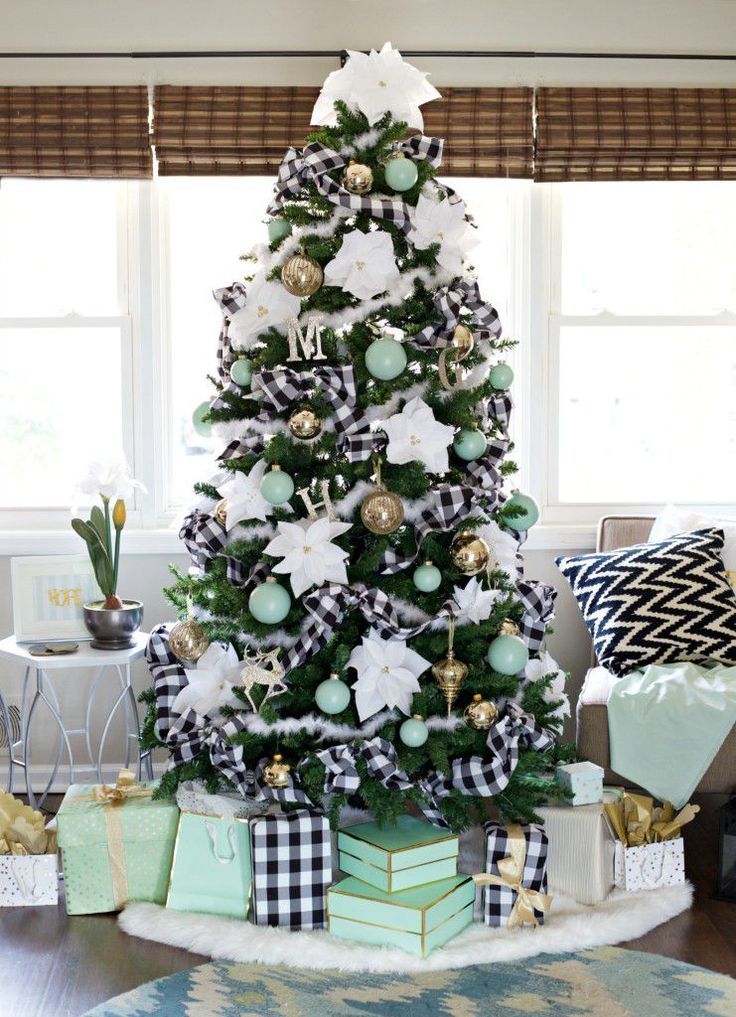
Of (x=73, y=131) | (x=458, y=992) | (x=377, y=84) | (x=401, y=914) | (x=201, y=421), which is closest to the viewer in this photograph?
(x=458, y=992)

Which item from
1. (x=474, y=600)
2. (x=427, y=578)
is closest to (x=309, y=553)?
(x=427, y=578)

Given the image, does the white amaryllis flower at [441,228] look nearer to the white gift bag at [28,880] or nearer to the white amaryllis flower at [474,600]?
the white amaryllis flower at [474,600]

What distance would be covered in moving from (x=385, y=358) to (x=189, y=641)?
2.48ft

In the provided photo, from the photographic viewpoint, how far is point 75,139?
125 inches

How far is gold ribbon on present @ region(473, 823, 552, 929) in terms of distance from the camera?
92.4 inches

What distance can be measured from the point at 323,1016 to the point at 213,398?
131cm

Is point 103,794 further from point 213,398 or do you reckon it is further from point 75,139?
point 75,139

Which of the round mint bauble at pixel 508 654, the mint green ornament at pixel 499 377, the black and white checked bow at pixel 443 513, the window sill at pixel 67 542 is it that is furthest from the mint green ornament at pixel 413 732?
the window sill at pixel 67 542

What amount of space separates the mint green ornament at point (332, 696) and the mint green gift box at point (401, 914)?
384mm

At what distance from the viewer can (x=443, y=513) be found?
92.7 inches

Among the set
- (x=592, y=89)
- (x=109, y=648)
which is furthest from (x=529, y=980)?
(x=592, y=89)

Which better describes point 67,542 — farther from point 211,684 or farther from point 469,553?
point 469,553

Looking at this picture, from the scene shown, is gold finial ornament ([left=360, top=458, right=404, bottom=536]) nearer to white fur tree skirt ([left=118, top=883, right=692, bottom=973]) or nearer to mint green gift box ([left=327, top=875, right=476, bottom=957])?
mint green gift box ([left=327, top=875, right=476, bottom=957])

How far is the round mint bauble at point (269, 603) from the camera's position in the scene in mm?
2312
